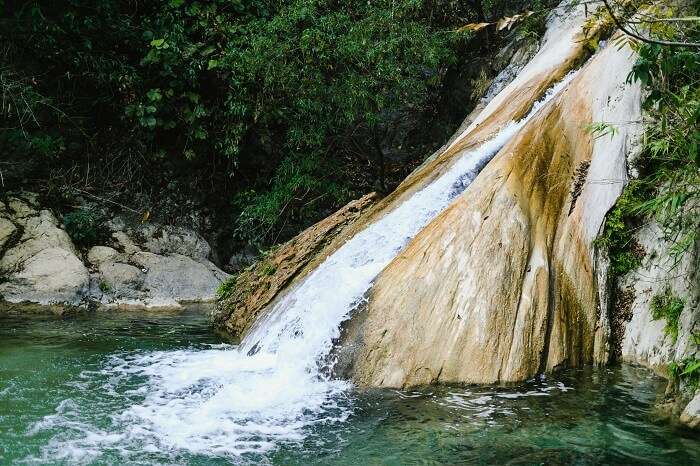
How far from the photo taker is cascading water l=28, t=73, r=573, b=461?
4477 millimetres

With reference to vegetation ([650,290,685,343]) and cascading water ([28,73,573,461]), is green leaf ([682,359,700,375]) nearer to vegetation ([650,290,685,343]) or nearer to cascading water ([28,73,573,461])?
vegetation ([650,290,685,343])

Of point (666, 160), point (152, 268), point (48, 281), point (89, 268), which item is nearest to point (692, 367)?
point (666, 160)

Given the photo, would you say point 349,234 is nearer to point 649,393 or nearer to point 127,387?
point 127,387

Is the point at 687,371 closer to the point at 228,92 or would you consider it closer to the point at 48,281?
the point at 48,281

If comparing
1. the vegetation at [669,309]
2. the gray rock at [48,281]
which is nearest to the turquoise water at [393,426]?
the vegetation at [669,309]

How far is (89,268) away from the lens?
10.2 m

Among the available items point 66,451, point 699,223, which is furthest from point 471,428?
point 66,451

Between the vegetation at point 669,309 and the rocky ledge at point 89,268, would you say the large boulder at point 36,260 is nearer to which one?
the rocky ledge at point 89,268

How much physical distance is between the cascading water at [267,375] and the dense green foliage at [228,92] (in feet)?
10.6

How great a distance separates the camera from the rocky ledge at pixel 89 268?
9.49 metres

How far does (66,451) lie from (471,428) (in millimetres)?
2809

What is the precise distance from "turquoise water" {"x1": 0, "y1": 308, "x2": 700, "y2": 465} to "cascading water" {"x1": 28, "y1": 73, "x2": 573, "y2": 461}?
0.03 meters

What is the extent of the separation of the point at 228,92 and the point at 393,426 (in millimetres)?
8545

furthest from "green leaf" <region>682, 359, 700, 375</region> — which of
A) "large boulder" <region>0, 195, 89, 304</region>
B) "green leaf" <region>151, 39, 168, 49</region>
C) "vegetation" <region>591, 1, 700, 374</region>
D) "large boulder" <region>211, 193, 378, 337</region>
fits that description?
"green leaf" <region>151, 39, 168, 49</region>
